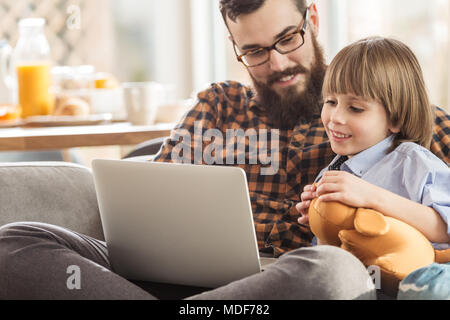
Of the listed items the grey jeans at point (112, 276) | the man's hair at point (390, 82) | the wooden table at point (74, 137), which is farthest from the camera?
the wooden table at point (74, 137)

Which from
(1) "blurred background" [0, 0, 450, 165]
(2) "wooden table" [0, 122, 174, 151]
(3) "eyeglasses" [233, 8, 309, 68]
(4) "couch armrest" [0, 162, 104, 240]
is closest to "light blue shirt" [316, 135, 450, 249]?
(3) "eyeglasses" [233, 8, 309, 68]

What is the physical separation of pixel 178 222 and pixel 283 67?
0.57 metres

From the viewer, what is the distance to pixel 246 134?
155 cm

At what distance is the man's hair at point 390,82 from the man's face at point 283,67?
212mm

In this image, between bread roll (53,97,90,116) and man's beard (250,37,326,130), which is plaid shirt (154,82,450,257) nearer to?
man's beard (250,37,326,130)

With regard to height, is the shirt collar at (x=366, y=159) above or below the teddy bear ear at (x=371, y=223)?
above

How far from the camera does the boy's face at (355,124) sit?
1.24 m

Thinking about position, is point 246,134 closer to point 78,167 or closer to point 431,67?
point 78,167

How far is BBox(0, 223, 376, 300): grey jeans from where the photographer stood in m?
0.96

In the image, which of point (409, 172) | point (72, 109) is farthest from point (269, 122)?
point (72, 109)

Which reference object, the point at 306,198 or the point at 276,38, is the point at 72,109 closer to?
the point at 276,38

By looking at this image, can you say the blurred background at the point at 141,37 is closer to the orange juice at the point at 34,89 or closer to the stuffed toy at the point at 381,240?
the orange juice at the point at 34,89

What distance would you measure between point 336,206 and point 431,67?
1350 mm

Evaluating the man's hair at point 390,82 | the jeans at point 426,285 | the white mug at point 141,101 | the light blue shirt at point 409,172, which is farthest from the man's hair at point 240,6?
the jeans at point 426,285
